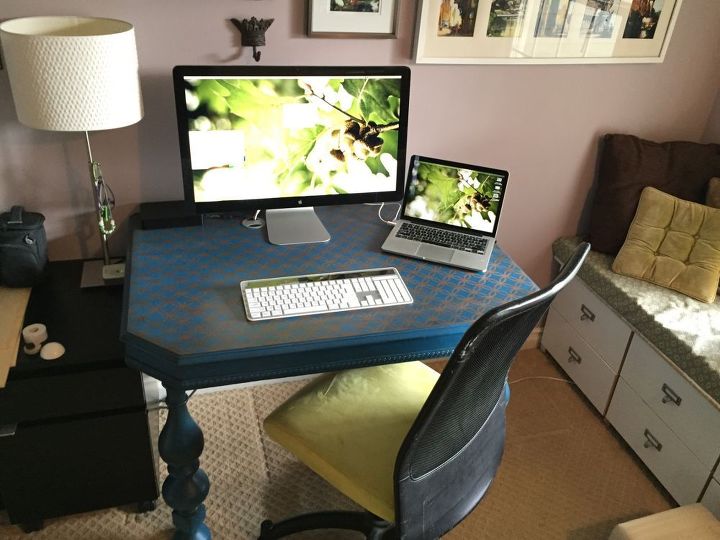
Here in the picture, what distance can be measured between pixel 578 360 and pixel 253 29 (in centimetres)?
166

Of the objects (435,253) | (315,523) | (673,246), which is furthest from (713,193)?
(315,523)

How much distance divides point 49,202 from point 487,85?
139 centimetres

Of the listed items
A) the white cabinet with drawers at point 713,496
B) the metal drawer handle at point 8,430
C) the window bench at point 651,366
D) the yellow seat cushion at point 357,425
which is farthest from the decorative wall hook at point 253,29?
the white cabinet with drawers at point 713,496

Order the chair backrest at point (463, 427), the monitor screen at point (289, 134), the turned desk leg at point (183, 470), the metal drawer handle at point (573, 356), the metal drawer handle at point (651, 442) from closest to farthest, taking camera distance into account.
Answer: the chair backrest at point (463, 427) < the turned desk leg at point (183, 470) < the monitor screen at point (289, 134) < the metal drawer handle at point (651, 442) < the metal drawer handle at point (573, 356)

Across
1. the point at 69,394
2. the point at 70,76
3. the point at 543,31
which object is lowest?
the point at 69,394

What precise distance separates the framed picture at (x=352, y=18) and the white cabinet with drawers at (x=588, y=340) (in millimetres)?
1184

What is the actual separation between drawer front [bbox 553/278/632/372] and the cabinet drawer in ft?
5.12

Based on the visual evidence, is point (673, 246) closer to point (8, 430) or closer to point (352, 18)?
point (352, 18)

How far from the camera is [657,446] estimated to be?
1998 mm

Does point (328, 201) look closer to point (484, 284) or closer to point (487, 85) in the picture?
point (484, 284)

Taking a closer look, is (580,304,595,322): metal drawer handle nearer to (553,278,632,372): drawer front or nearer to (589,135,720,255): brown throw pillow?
(553,278,632,372): drawer front

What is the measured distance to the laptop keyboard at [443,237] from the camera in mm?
1732

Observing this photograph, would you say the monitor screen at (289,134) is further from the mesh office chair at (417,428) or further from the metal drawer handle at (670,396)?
the metal drawer handle at (670,396)

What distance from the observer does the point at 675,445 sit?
6.32 feet
